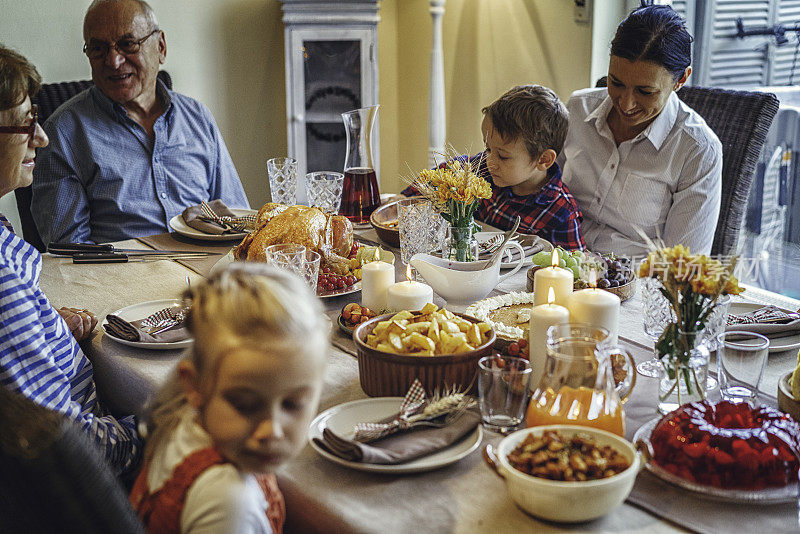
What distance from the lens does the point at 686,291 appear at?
118 cm

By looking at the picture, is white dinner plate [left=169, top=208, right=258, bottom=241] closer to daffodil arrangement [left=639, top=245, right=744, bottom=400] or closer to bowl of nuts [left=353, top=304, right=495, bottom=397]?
bowl of nuts [left=353, top=304, right=495, bottom=397]

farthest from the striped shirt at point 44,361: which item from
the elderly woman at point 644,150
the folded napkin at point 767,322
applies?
the elderly woman at point 644,150

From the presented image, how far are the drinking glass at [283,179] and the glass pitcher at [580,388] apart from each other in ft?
4.52

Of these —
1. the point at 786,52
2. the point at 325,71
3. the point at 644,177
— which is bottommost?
the point at 644,177

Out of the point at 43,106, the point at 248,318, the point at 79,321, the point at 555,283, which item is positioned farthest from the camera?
the point at 43,106

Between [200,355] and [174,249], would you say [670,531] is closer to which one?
[200,355]

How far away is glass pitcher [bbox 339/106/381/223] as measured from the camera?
2.26 m

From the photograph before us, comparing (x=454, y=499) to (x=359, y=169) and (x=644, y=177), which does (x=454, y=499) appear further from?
(x=644, y=177)

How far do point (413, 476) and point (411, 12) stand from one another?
358 cm

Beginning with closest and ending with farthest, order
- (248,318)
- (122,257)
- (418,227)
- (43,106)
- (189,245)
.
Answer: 1. (248,318)
2. (418,227)
3. (122,257)
4. (189,245)
5. (43,106)

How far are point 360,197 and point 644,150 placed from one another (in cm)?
87

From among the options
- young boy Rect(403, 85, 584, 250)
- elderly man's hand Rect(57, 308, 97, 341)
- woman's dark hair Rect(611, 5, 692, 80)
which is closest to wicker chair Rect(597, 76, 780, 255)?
woman's dark hair Rect(611, 5, 692, 80)

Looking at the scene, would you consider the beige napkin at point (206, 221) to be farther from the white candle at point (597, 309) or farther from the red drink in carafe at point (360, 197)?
the white candle at point (597, 309)

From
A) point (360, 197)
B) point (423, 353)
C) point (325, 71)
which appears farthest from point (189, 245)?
point (325, 71)
